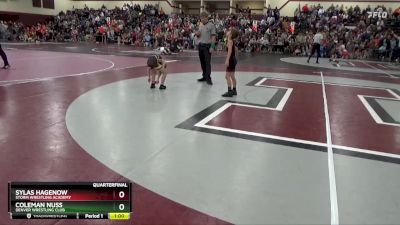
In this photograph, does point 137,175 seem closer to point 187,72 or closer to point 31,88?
point 31,88

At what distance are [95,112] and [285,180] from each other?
11.2 ft

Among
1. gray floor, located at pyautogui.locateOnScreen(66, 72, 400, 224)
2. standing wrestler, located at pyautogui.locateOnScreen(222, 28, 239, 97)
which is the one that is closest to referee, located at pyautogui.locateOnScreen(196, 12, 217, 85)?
standing wrestler, located at pyautogui.locateOnScreen(222, 28, 239, 97)

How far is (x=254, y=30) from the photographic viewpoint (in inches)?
972

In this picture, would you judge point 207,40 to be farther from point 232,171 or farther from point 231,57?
point 232,171

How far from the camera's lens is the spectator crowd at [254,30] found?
68.2 ft
